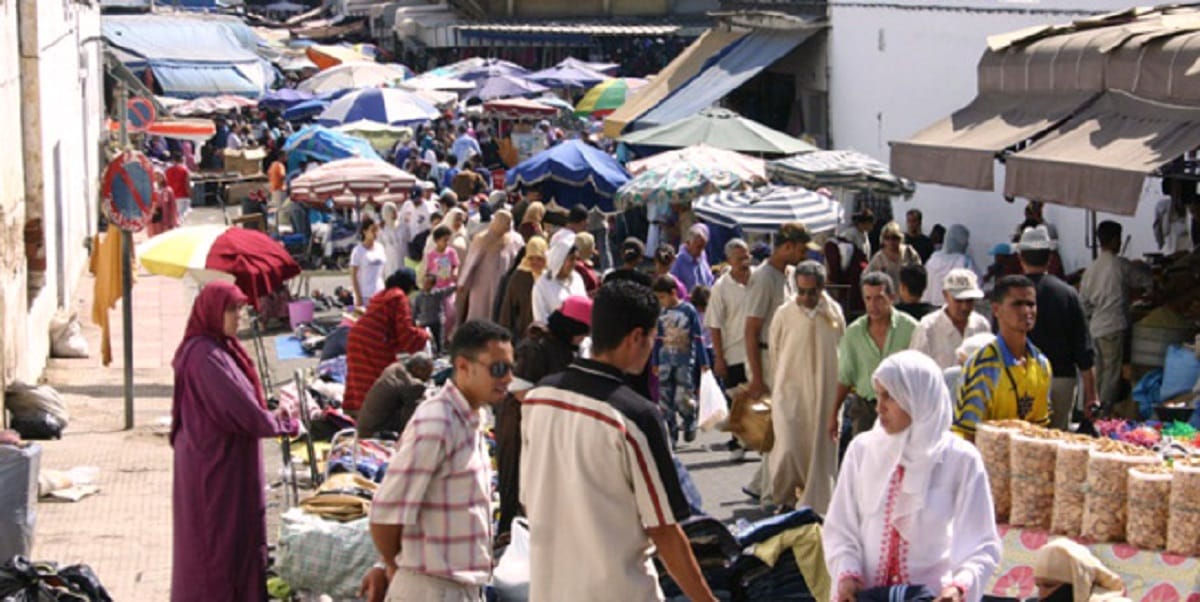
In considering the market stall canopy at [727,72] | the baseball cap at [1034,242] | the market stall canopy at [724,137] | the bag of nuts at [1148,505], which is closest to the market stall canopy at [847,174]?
the market stall canopy at [724,137]

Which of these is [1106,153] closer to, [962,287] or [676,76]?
[962,287]

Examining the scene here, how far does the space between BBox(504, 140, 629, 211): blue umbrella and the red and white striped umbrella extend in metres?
1.76

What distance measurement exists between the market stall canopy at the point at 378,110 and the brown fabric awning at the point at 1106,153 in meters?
22.0

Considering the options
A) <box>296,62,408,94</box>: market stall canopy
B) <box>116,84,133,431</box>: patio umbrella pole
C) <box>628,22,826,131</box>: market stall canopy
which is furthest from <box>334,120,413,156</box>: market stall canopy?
<box>116,84,133,431</box>: patio umbrella pole

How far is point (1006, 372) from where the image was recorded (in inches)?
325

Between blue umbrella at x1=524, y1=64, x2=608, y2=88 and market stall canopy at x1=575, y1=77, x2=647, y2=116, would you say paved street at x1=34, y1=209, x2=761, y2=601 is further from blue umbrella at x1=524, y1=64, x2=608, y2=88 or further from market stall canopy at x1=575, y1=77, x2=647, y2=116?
blue umbrella at x1=524, y1=64, x2=608, y2=88

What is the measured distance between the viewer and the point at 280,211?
2934 cm

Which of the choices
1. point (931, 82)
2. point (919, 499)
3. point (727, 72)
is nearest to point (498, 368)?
point (919, 499)

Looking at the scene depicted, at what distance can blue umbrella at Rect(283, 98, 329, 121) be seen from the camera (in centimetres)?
3950

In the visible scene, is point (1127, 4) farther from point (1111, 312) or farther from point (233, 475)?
point (233, 475)

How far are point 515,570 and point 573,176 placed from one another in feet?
46.6

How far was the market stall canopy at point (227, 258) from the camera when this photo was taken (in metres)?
14.4

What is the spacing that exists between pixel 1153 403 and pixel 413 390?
16.2 ft

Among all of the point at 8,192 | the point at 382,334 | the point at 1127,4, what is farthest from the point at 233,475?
the point at 1127,4
